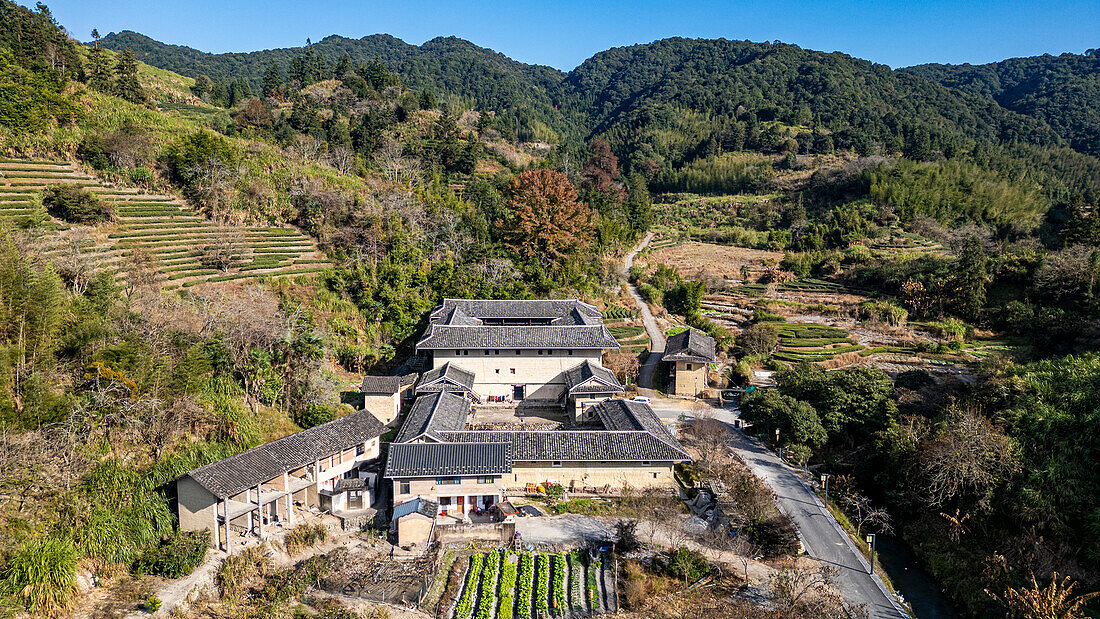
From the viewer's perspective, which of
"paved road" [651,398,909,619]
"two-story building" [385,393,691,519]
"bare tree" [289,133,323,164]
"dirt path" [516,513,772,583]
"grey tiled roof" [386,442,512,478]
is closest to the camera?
"paved road" [651,398,909,619]

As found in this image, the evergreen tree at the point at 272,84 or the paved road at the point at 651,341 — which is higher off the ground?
the evergreen tree at the point at 272,84

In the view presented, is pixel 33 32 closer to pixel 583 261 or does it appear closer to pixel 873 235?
pixel 583 261

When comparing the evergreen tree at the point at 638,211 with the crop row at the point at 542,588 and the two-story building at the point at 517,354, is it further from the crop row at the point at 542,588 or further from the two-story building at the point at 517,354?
the crop row at the point at 542,588

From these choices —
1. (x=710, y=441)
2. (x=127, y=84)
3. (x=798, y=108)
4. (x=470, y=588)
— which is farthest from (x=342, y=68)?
(x=798, y=108)

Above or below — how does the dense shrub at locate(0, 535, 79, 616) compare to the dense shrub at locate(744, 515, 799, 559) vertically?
above

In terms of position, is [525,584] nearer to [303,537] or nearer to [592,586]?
[592,586]

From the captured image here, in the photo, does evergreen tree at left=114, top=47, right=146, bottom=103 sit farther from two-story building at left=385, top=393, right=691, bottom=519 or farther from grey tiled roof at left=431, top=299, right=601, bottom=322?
two-story building at left=385, top=393, right=691, bottom=519

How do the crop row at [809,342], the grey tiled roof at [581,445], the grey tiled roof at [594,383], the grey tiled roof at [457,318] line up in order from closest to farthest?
1. the grey tiled roof at [581,445]
2. the grey tiled roof at [594,383]
3. the grey tiled roof at [457,318]
4. the crop row at [809,342]

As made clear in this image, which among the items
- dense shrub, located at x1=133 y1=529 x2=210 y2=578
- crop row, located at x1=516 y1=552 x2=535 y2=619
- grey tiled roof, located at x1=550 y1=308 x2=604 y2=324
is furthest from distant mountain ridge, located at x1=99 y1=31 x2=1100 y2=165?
dense shrub, located at x1=133 y1=529 x2=210 y2=578

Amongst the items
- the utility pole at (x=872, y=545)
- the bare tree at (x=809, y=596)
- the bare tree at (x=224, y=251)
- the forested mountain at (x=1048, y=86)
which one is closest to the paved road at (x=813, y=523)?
the utility pole at (x=872, y=545)
